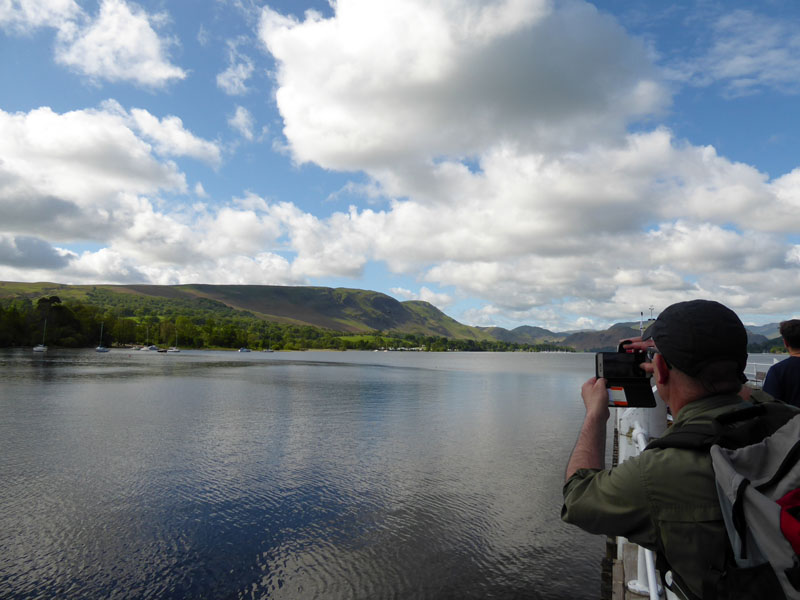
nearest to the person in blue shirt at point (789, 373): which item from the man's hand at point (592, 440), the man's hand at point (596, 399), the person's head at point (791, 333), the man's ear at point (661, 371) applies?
the person's head at point (791, 333)

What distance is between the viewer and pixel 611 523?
102 inches

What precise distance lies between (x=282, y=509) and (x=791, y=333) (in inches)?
581

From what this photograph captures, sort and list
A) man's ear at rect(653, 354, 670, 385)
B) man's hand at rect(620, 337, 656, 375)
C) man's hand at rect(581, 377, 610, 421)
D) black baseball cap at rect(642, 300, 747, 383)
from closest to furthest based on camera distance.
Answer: black baseball cap at rect(642, 300, 747, 383) → man's ear at rect(653, 354, 670, 385) → man's hand at rect(581, 377, 610, 421) → man's hand at rect(620, 337, 656, 375)

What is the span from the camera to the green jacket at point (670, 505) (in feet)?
7.69

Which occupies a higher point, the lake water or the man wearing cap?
the man wearing cap

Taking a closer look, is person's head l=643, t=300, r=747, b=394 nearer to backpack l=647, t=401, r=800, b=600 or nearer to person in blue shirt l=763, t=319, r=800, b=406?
backpack l=647, t=401, r=800, b=600

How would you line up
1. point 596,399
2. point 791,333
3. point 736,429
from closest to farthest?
1. point 736,429
2. point 596,399
3. point 791,333

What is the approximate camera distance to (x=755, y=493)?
2.06 m

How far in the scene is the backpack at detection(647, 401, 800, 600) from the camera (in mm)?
2041

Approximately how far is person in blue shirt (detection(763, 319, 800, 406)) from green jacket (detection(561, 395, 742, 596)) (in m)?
4.83

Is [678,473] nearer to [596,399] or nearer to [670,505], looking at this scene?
[670,505]

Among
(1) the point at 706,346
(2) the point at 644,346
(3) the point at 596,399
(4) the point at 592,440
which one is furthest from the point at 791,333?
(4) the point at 592,440

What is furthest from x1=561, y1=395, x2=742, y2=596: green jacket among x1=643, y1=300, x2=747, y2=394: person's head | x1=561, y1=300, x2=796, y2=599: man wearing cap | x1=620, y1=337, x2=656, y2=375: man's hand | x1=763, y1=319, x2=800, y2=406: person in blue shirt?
x1=763, y1=319, x2=800, y2=406: person in blue shirt

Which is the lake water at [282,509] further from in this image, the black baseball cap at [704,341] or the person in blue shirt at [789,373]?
the black baseball cap at [704,341]
